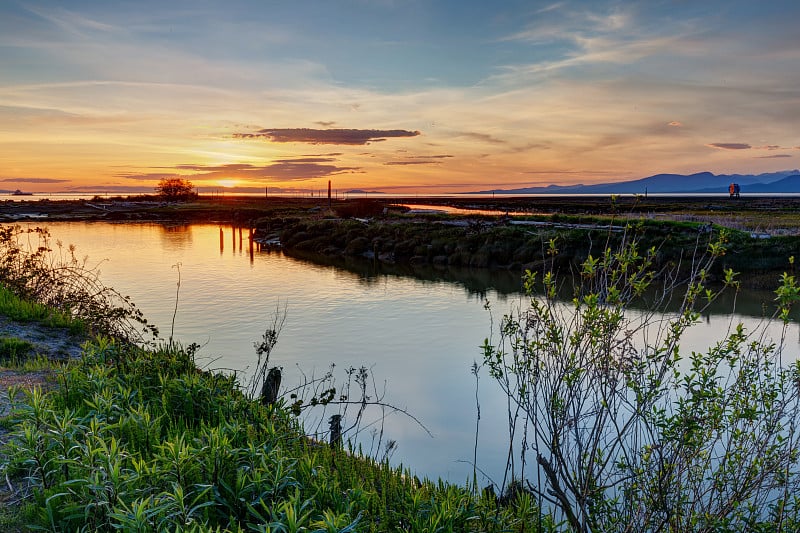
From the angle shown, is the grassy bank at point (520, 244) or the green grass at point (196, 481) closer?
the green grass at point (196, 481)

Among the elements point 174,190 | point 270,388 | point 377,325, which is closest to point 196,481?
point 270,388

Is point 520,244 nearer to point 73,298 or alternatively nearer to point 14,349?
point 73,298

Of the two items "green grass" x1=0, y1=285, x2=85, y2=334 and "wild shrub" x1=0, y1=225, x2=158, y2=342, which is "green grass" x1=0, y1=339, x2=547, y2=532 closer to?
"wild shrub" x1=0, y1=225, x2=158, y2=342

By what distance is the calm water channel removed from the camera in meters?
11.3

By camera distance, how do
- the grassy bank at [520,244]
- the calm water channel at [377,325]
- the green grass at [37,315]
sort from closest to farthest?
the calm water channel at [377,325]
the green grass at [37,315]
the grassy bank at [520,244]

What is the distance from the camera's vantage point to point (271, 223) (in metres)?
59.8

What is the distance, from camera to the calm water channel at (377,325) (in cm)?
1131

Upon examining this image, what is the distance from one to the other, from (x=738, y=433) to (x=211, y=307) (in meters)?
20.1

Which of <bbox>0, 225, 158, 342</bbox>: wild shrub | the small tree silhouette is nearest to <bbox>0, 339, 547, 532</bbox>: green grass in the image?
<bbox>0, 225, 158, 342</bbox>: wild shrub

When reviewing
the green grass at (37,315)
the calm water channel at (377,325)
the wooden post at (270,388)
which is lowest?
the calm water channel at (377,325)

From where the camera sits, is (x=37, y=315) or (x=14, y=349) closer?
(x=14, y=349)

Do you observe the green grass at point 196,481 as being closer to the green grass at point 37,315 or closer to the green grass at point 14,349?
the green grass at point 14,349

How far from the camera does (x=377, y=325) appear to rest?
65.9ft

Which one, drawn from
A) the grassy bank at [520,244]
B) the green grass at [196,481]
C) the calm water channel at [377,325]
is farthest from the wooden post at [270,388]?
the grassy bank at [520,244]
